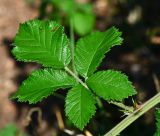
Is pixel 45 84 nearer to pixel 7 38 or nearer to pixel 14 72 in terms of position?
pixel 14 72

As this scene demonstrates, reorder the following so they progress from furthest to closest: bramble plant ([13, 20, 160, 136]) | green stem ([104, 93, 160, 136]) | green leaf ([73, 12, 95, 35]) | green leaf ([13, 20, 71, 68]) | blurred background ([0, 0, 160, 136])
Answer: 1. green leaf ([73, 12, 95, 35])
2. blurred background ([0, 0, 160, 136])
3. green leaf ([13, 20, 71, 68])
4. bramble plant ([13, 20, 160, 136])
5. green stem ([104, 93, 160, 136])

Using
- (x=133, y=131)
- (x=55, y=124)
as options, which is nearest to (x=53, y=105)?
(x=55, y=124)

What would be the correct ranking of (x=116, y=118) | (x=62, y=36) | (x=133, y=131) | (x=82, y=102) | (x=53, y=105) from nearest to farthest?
(x=82, y=102)
(x=62, y=36)
(x=133, y=131)
(x=116, y=118)
(x=53, y=105)

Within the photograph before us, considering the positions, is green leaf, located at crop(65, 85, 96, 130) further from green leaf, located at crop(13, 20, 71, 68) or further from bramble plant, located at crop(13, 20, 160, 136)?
green leaf, located at crop(13, 20, 71, 68)

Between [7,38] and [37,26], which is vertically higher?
[7,38]

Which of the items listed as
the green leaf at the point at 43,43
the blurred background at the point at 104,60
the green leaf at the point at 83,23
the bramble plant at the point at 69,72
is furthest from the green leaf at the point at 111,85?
the green leaf at the point at 83,23

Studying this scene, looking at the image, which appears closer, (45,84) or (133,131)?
(45,84)

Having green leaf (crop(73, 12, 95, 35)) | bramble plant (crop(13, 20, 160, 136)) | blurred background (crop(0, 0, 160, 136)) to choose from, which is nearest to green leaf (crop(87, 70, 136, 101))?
bramble plant (crop(13, 20, 160, 136))
